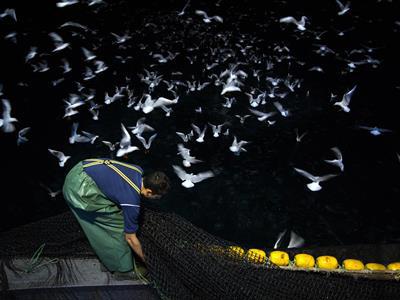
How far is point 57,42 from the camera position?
12930mm

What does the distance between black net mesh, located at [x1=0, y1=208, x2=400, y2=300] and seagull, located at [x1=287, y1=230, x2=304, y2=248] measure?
80.3 inches

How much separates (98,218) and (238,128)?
5.60 m

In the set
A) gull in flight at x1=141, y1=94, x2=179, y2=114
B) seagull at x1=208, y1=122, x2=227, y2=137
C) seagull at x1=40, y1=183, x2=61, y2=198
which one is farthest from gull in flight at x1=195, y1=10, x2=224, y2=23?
seagull at x1=40, y1=183, x2=61, y2=198

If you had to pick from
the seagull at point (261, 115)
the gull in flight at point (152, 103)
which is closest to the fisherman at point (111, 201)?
the gull in flight at point (152, 103)

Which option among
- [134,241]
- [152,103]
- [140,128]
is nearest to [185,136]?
[140,128]

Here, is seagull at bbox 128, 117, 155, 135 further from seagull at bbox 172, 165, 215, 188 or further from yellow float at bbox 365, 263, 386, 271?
yellow float at bbox 365, 263, 386, 271

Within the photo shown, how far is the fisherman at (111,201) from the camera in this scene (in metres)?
3.51

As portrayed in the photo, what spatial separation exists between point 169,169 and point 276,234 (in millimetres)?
2736

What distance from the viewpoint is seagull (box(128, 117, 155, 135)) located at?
831 cm

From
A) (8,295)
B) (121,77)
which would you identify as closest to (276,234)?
(8,295)

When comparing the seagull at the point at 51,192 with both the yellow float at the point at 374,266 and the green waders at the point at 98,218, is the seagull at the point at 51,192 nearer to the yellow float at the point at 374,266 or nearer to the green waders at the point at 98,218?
the green waders at the point at 98,218

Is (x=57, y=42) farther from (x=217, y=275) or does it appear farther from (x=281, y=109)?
(x=217, y=275)

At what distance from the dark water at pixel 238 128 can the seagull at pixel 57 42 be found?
10.9 inches

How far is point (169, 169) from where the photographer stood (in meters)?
7.55
